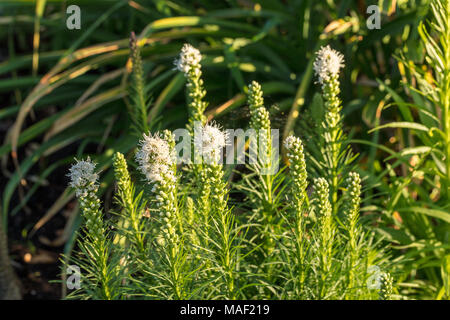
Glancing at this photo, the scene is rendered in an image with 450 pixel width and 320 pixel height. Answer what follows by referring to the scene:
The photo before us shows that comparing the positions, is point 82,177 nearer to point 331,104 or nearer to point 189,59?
point 189,59

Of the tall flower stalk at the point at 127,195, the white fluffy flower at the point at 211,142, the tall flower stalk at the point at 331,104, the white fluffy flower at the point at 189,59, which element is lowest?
the tall flower stalk at the point at 127,195

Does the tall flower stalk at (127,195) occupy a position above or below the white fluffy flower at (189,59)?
below

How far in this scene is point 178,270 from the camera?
985 mm

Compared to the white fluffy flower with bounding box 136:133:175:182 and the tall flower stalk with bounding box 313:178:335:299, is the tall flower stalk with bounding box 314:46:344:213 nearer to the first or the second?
the tall flower stalk with bounding box 313:178:335:299

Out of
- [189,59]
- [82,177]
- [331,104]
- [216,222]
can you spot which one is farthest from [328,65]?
[82,177]

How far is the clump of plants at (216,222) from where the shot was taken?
923 millimetres

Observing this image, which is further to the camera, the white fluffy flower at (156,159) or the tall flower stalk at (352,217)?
the tall flower stalk at (352,217)

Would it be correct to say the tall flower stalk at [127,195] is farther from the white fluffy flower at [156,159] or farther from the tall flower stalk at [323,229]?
→ the tall flower stalk at [323,229]

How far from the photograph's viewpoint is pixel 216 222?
1.00 metres

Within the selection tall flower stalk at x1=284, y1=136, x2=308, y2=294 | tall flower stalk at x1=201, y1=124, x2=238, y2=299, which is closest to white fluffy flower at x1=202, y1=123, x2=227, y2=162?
tall flower stalk at x1=201, y1=124, x2=238, y2=299

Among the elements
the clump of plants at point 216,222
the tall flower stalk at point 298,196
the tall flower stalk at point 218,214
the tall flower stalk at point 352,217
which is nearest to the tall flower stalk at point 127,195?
the clump of plants at point 216,222

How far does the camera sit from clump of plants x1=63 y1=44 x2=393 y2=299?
923 millimetres
